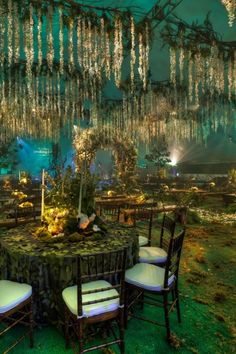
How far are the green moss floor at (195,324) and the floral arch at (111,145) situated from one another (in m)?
8.81

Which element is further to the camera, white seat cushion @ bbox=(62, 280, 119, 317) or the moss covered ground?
the moss covered ground

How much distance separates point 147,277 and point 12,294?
1279 mm

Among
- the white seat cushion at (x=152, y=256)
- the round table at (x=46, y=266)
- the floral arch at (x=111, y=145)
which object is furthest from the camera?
the floral arch at (x=111, y=145)

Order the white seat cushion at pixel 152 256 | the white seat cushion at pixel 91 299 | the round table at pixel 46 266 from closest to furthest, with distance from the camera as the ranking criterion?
the white seat cushion at pixel 91 299
the round table at pixel 46 266
the white seat cushion at pixel 152 256

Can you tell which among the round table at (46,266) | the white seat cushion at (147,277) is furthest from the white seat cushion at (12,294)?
the white seat cushion at (147,277)

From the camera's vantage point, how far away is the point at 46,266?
2582 millimetres

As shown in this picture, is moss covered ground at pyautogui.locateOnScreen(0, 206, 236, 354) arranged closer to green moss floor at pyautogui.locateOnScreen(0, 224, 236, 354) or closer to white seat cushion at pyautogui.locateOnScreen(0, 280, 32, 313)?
green moss floor at pyautogui.locateOnScreen(0, 224, 236, 354)

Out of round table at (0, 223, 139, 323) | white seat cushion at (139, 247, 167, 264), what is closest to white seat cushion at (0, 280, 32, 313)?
round table at (0, 223, 139, 323)

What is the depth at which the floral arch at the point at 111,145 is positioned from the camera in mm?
13305

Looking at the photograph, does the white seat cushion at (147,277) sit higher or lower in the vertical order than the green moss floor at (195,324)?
higher

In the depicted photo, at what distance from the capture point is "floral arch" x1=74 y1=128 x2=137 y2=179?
13305 millimetres

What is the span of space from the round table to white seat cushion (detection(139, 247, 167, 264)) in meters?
0.34

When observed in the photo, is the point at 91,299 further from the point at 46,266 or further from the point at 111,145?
the point at 111,145

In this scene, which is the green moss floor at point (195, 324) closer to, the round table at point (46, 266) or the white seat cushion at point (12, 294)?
the round table at point (46, 266)
